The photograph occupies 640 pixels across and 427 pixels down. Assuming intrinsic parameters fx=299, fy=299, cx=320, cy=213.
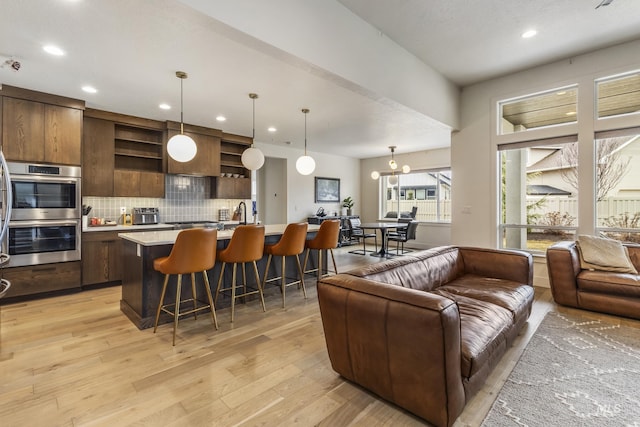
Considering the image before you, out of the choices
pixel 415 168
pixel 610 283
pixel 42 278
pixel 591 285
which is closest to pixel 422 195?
pixel 415 168

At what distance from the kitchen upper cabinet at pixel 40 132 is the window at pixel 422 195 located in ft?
24.9

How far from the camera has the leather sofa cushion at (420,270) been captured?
7.20 feet

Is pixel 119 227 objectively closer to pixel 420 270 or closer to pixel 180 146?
pixel 180 146

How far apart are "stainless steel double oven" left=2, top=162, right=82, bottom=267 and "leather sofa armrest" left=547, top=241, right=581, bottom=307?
20.0 feet

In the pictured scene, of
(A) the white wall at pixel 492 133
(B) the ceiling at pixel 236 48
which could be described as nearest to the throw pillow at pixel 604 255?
(A) the white wall at pixel 492 133

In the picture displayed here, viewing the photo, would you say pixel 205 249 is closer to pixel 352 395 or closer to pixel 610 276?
pixel 352 395

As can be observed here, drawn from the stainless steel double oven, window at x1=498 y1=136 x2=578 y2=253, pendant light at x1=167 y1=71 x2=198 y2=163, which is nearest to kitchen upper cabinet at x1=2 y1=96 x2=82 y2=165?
the stainless steel double oven

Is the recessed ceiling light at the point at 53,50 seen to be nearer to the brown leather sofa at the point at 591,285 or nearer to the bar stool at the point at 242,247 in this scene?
the bar stool at the point at 242,247

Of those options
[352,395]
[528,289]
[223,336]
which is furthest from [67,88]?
→ [528,289]

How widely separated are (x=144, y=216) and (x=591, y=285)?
6.21 meters

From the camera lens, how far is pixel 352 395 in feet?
6.19

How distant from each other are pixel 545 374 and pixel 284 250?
101 inches

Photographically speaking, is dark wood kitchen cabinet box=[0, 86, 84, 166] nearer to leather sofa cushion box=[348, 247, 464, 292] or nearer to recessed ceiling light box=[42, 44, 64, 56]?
recessed ceiling light box=[42, 44, 64, 56]

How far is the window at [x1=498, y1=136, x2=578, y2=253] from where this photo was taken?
13.5 ft
